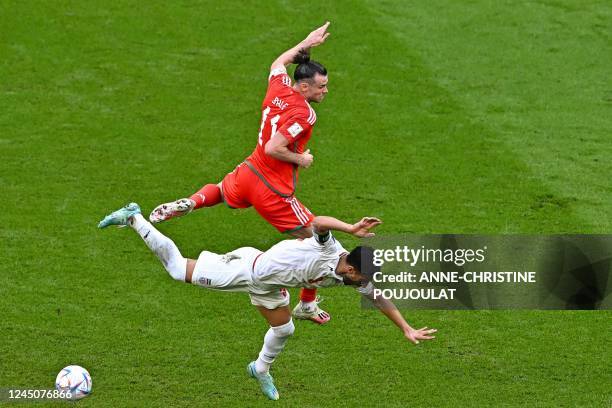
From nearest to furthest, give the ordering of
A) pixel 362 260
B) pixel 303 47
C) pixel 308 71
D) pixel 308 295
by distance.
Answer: pixel 362 260 → pixel 308 71 → pixel 308 295 → pixel 303 47

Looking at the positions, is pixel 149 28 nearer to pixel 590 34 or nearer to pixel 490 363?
pixel 590 34

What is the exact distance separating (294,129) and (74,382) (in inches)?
139

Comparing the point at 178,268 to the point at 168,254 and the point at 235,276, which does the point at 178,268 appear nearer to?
the point at 168,254

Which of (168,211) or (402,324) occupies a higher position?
(168,211)

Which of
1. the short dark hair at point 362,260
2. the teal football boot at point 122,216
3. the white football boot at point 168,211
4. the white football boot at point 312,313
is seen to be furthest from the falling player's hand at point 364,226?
the white football boot at point 168,211

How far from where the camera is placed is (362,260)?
12492mm

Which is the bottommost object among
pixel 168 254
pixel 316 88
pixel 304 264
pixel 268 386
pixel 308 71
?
pixel 268 386

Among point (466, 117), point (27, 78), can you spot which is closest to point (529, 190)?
point (466, 117)

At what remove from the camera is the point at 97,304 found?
1527 centimetres

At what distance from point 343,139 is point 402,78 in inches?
85.4

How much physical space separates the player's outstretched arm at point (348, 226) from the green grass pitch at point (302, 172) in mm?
2238

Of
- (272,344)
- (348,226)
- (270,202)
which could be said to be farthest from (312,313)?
(348,226)

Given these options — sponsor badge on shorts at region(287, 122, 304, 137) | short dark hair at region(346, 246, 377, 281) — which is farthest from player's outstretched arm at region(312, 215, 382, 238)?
sponsor badge on shorts at region(287, 122, 304, 137)

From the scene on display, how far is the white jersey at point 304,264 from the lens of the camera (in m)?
12.6
